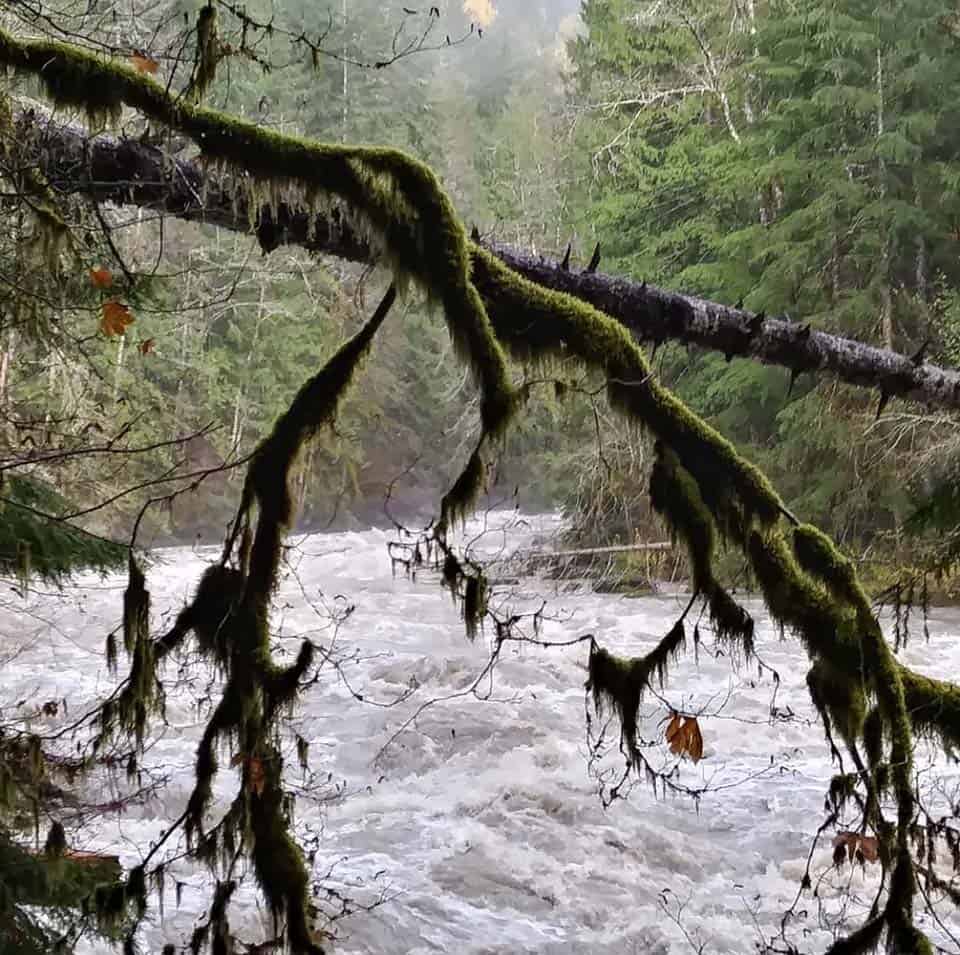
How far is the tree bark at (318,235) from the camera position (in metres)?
2.68

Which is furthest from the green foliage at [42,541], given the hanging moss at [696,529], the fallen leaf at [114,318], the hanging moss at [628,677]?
the hanging moss at [696,529]

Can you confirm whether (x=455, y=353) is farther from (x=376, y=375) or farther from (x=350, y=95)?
(x=350, y=95)

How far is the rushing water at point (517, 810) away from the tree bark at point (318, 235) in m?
1.16

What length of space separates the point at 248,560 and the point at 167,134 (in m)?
1.12

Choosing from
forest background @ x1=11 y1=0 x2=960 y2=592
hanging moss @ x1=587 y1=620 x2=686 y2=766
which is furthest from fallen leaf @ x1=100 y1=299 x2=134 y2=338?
forest background @ x1=11 y1=0 x2=960 y2=592

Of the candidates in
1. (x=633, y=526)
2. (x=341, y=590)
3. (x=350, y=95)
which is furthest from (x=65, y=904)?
(x=350, y=95)

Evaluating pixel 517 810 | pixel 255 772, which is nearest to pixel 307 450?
pixel 255 772

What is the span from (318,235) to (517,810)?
20.5 feet

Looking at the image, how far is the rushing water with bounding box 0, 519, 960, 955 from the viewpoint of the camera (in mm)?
6055

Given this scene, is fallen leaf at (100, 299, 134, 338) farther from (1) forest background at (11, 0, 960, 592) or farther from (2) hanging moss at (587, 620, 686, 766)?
(1) forest background at (11, 0, 960, 592)

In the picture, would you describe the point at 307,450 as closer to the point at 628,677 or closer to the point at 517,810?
the point at 628,677

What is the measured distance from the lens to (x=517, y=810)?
7883 millimetres

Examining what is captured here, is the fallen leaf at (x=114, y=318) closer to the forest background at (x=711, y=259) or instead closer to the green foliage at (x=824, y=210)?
the forest background at (x=711, y=259)

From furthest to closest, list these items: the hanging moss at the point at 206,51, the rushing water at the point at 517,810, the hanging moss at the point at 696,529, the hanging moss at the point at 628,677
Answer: the rushing water at the point at 517,810 < the hanging moss at the point at 206,51 < the hanging moss at the point at 628,677 < the hanging moss at the point at 696,529
